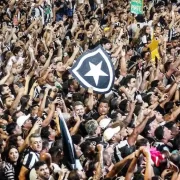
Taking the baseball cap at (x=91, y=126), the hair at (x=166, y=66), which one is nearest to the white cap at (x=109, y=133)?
the baseball cap at (x=91, y=126)

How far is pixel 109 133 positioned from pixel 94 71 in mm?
1317

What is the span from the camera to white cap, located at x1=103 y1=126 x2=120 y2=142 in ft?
25.9

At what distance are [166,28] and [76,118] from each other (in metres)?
6.70

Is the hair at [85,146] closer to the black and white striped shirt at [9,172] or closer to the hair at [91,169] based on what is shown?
the hair at [91,169]

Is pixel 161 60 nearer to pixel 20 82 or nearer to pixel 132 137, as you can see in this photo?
pixel 20 82

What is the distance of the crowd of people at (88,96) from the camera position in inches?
286

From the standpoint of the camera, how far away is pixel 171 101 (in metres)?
9.99

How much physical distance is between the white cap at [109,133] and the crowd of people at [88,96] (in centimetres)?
1

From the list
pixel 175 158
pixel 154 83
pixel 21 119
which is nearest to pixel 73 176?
pixel 175 158

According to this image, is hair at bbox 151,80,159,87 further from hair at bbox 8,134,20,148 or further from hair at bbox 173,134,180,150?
hair at bbox 8,134,20,148

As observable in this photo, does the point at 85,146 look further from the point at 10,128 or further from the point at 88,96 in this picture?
the point at 88,96

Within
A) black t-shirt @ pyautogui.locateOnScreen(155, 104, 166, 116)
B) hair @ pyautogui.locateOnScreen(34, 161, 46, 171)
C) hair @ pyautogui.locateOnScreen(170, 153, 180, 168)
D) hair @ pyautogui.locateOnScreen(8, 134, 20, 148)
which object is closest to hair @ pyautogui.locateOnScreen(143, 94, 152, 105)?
black t-shirt @ pyautogui.locateOnScreen(155, 104, 166, 116)

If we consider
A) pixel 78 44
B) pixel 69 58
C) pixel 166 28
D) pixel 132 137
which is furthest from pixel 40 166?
pixel 166 28

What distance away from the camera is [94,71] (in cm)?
904
